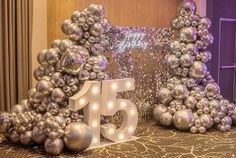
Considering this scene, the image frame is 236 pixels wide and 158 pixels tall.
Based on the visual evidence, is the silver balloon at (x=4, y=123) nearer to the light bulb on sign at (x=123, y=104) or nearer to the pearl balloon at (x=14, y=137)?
Answer: the pearl balloon at (x=14, y=137)

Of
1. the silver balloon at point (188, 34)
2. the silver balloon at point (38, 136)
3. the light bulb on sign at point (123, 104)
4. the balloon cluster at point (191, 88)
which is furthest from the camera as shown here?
the silver balloon at point (188, 34)

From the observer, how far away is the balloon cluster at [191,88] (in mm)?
4246

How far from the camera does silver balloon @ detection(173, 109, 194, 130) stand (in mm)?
4145

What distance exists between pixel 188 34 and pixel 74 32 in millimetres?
1455

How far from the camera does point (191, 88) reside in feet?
14.5

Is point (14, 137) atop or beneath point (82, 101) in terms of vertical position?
beneath

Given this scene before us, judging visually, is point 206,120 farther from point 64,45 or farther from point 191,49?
point 64,45

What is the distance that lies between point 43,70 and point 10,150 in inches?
32.7

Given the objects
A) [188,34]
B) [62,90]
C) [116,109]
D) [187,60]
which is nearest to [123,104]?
[116,109]

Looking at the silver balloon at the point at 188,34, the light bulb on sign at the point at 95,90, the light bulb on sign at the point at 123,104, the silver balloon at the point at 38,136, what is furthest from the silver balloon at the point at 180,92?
the silver balloon at the point at 38,136

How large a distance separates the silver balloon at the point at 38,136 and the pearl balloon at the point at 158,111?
1.56 metres

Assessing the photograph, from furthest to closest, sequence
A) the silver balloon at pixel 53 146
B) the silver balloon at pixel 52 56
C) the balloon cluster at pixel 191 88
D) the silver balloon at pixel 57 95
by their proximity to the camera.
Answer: the balloon cluster at pixel 191 88
the silver balloon at pixel 52 56
the silver balloon at pixel 57 95
the silver balloon at pixel 53 146

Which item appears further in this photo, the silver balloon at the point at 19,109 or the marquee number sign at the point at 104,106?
the silver balloon at the point at 19,109

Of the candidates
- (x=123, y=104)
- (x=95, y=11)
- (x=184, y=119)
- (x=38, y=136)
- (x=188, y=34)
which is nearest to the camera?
(x=38, y=136)
